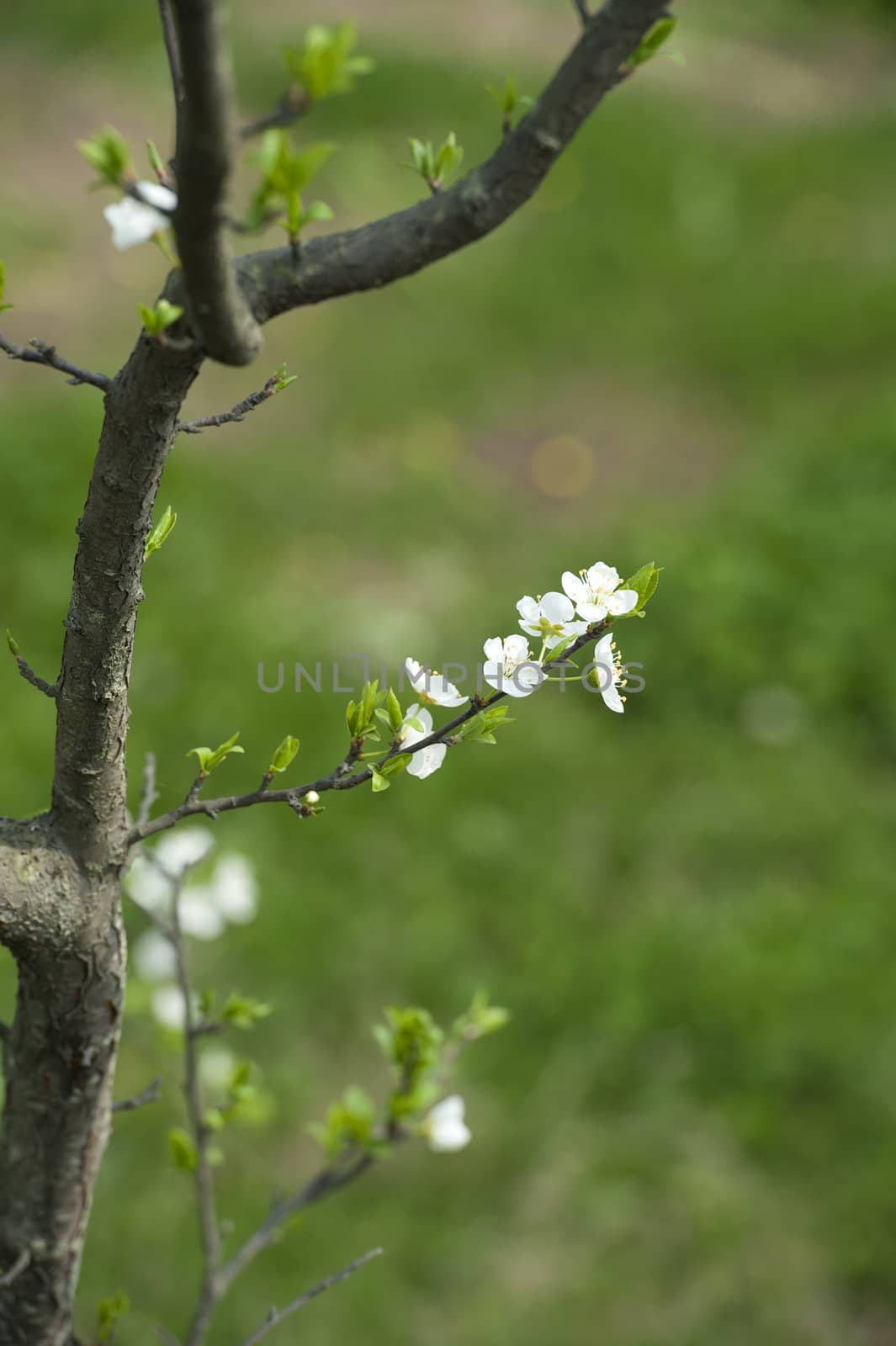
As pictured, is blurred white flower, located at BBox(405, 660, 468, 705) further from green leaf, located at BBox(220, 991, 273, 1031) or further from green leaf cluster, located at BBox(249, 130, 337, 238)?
green leaf, located at BBox(220, 991, 273, 1031)

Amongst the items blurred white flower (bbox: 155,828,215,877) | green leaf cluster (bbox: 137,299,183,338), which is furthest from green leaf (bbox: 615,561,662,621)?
blurred white flower (bbox: 155,828,215,877)

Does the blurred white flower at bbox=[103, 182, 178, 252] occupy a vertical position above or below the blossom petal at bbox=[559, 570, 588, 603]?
above

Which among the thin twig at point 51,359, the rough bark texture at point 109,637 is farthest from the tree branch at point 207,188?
the thin twig at point 51,359

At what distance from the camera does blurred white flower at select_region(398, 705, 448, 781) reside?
1.03 m

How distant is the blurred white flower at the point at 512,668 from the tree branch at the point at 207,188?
12.1 inches

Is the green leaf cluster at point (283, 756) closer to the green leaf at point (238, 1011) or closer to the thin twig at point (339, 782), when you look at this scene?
the thin twig at point (339, 782)

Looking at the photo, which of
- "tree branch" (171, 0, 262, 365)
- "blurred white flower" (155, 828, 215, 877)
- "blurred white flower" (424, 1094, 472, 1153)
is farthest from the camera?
"blurred white flower" (155, 828, 215, 877)

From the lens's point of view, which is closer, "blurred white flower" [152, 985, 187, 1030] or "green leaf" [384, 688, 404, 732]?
"green leaf" [384, 688, 404, 732]

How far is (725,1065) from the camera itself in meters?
2.92

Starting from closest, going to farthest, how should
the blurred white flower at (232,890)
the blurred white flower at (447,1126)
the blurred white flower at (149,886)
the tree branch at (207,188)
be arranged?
the tree branch at (207,188) → the blurred white flower at (447,1126) → the blurred white flower at (149,886) → the blurred white flower at (232,890)

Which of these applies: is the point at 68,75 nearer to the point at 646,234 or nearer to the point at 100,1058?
the point at 646,234

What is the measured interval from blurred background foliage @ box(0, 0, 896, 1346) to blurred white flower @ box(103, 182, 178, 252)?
1307 millimetres

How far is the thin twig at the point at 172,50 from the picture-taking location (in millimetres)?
743

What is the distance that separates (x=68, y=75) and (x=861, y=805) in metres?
6.39
